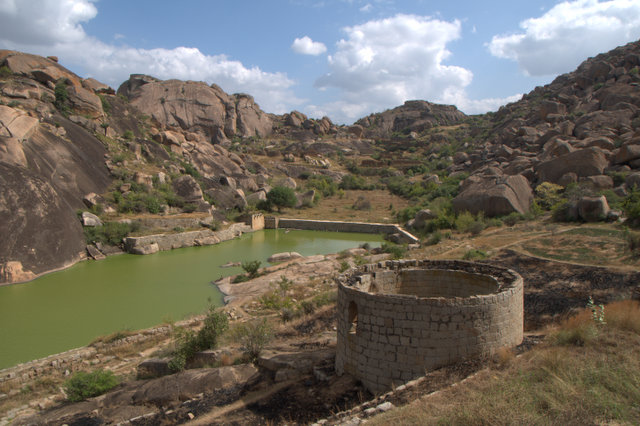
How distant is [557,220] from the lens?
21.6 metres

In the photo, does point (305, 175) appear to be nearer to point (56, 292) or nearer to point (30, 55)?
point (30, 55)

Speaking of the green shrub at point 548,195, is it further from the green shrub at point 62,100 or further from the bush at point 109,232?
the green shrub at point 62,100

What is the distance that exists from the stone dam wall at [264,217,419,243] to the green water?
804 centimetres

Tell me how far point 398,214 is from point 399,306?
105ft

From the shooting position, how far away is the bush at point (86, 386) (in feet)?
27.9

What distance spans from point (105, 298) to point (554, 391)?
17617mm

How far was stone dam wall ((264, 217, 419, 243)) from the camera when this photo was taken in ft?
115

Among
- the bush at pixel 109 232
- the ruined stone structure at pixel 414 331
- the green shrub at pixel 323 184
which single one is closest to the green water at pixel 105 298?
the bush at pixel 109 232

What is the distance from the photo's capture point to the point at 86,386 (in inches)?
336

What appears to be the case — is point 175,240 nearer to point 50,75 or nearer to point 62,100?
point 62,100

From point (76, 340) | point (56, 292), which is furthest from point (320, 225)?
point (76, 340)

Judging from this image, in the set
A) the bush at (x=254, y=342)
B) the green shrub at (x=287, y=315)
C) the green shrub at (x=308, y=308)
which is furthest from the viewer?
the green shrub at (x=308, y=308)

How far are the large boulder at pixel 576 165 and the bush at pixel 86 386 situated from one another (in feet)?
97.4

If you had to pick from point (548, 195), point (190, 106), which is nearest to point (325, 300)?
point (548, 195)
